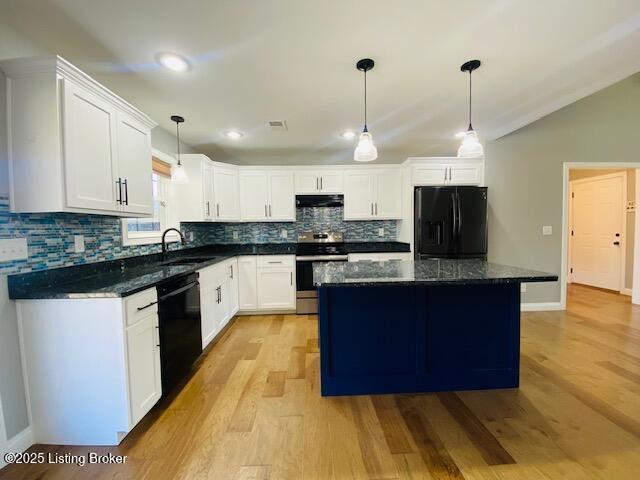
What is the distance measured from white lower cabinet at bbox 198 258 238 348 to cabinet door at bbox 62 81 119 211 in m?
1.07

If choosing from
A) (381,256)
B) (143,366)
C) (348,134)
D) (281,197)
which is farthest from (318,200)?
(143,366)

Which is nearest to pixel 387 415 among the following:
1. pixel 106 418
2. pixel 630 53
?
pixel 106 418

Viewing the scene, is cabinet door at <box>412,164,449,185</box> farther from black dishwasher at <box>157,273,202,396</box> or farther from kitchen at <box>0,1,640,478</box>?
black dishwasher at <box>157,273,202,396</box>

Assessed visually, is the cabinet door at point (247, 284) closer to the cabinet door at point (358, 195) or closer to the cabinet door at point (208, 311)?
the cabinet door at point (208, 311)

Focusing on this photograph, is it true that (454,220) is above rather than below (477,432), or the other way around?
above

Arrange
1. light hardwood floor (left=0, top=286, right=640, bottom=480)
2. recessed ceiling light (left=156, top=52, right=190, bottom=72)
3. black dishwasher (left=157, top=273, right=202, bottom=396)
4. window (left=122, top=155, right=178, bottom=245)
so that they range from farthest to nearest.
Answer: window (left=122, top=155, right=178, bottom=245)
black dishwasher (left=157, top=273, right=202, bottom=396)
recessed ceiling light (left=156, top=52, right=190, bottom=72)
light hardwood floor (left=0, top=286, right=640, bottom=480)

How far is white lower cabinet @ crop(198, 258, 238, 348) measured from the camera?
263cm

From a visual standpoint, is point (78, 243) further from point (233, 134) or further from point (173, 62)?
point (233, 134)

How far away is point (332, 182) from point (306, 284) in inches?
60.9

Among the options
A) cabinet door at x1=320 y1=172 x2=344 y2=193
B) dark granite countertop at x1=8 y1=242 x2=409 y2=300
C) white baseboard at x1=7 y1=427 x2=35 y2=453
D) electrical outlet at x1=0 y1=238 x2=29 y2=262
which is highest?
cabinet door at x1=320 y1=172 x2=344 y2=193

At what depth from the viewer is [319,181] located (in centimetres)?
396

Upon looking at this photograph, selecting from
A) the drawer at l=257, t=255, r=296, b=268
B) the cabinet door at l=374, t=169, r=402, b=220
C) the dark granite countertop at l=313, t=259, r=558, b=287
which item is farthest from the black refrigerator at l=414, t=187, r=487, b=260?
the drawer at l=257, t=255, r=296, b=268

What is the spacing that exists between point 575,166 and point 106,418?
551cm

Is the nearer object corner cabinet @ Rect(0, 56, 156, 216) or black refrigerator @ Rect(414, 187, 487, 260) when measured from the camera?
corner cabinet @ Rect(0, 56, 156, 216)
